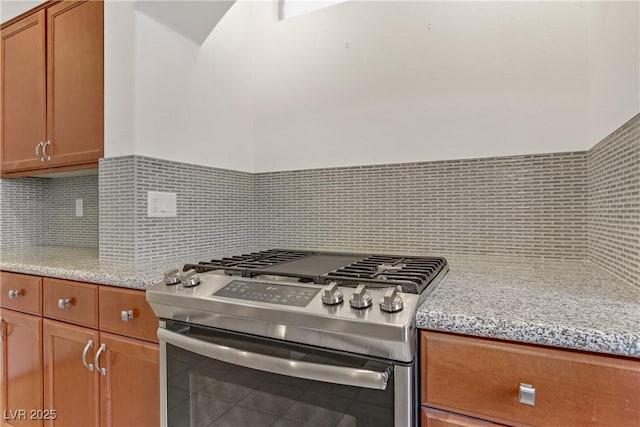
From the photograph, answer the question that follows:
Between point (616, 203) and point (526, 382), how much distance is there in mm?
707

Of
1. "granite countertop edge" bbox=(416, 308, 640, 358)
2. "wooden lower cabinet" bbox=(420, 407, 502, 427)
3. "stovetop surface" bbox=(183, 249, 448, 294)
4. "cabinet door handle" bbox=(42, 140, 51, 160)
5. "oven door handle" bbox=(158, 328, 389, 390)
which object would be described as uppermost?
"cabinet door handle" bbox=(42, 140, 51, 160)

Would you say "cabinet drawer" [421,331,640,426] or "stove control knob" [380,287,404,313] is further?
"stove control knob" [380,287,404,313]

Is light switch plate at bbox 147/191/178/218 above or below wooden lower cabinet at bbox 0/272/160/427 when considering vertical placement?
above

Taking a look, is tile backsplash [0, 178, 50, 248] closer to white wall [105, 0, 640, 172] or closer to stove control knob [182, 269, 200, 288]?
white wall [105, 0, 640, 172]

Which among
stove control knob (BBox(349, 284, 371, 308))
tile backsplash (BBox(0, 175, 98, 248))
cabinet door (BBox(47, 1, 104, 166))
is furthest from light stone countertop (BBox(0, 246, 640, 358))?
tile backsplash (BBox(0, 175, 98, 248))

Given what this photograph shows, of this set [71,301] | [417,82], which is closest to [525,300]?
[417,82]

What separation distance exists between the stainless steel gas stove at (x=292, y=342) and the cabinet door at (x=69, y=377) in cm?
40

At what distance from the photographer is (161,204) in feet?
4.91

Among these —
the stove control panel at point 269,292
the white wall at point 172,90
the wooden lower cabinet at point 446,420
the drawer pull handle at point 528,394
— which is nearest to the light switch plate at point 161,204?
the white wall at point 172,90

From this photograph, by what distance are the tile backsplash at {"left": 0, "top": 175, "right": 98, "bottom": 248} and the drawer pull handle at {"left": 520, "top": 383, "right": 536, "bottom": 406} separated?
2.25 meters

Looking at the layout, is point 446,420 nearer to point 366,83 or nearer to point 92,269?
point 92,269

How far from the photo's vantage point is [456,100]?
4.95 feet

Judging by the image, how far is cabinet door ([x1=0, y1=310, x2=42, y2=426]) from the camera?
1378 millimetres

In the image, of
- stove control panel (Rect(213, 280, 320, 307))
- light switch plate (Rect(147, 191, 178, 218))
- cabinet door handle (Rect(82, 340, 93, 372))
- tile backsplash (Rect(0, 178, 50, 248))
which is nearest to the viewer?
stove control panel (Rect(213, 280, 320, 307))
